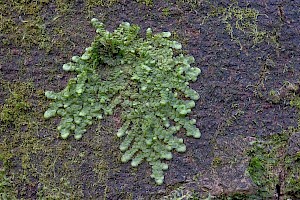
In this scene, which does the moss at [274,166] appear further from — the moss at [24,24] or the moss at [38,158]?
the moss at [24,24]

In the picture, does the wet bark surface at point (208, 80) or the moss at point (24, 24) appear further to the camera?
the moss at point (24, 24)

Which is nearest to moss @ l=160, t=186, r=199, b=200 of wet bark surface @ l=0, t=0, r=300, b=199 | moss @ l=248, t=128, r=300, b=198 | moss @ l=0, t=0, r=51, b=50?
wet bark surface @ l=0, t=0, r=300, b=199

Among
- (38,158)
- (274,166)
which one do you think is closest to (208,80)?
(274,166)

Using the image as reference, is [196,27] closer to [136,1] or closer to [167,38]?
[167,38]

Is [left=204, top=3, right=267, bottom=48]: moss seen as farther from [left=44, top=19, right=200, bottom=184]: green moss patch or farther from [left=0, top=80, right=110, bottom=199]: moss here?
[left=0, top=80, right=110, bottom=199]: moss

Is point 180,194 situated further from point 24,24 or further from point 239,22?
point 24,24

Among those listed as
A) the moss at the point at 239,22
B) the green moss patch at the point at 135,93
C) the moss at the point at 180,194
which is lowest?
the moss at the point at 180,194

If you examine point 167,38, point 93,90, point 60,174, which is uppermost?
point 167,38

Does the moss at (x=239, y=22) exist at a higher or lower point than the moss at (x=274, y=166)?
higher

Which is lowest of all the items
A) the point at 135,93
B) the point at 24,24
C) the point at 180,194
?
the point at 180,194

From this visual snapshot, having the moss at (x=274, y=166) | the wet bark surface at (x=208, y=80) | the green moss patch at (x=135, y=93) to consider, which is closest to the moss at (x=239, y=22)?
the wet bark surface at (x=208, y=80)

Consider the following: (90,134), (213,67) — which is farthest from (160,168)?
(213,67)
